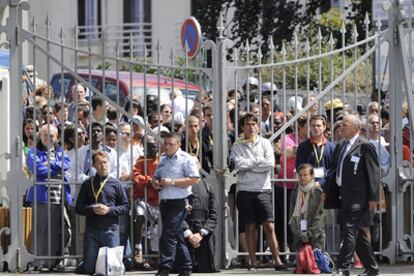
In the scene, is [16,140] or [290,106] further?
[290,106]

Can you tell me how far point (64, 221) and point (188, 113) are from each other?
2.15 m

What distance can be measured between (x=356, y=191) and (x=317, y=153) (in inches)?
53.0

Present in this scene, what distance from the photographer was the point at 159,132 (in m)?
17.9

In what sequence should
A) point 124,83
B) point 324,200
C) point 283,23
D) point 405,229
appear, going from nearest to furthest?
point 324,200
point 405,229
point 124,83
point 283,23

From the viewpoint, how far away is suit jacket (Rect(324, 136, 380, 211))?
16.7 m

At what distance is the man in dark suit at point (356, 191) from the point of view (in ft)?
54.7

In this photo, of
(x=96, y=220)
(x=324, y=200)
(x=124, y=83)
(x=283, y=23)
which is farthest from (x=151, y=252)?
(x=283, y=23)

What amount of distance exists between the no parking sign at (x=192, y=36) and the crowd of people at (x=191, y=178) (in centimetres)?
66

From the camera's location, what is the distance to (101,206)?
1709cm

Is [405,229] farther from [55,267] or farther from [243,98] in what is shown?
[55,267]

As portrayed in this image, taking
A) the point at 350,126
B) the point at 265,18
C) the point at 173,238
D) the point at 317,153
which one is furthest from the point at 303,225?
the point at 265,18

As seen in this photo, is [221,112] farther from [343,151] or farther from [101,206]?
[101,206]

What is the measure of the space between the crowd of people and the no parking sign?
657 mm

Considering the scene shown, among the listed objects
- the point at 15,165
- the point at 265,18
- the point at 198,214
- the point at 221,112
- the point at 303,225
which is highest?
the point at 265,18
